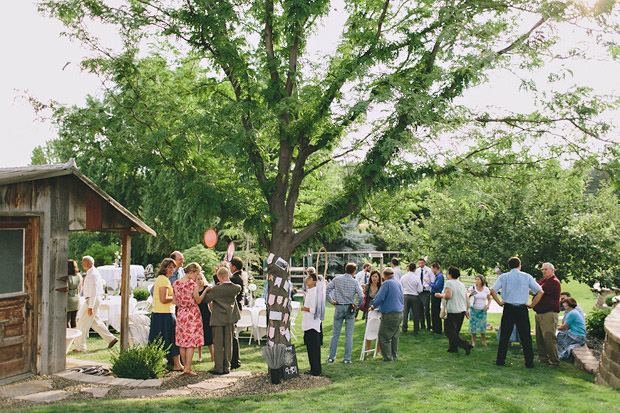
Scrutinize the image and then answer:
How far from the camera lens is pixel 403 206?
1062 centimetres

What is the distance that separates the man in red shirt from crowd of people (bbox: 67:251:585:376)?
0.06 ft

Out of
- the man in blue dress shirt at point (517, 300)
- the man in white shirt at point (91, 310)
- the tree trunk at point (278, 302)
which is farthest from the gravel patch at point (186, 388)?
the man in blue dress shirt at point (517, 300)

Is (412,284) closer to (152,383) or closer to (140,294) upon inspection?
(152,383)

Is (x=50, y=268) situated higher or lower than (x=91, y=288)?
higher

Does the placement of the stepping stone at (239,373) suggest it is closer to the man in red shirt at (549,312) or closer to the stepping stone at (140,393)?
the stepping stone at (140,393)

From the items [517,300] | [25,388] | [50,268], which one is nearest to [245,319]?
[50,268]

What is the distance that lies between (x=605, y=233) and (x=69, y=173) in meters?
12.4

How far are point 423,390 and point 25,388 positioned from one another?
552 cm

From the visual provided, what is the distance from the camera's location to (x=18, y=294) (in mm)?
8016

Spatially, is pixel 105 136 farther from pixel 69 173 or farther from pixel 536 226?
pixel 536 226

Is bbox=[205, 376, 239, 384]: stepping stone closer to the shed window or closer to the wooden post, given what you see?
the wooden post

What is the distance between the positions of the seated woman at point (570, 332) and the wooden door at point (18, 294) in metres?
9.71

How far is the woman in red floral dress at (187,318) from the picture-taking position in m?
9.00

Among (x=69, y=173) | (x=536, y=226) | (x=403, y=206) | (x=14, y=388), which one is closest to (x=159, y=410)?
(x=14, y=388)
